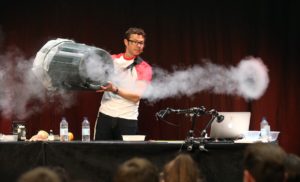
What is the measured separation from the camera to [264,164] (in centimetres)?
231

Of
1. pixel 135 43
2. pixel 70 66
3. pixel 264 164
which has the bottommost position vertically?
pixel 264 164

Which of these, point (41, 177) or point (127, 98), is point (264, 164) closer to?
point (41, 177)

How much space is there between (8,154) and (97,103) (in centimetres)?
223

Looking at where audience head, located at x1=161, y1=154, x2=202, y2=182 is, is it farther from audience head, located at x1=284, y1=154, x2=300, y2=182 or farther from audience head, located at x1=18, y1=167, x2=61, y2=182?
audience head, located at x1=18, y1=167, x2=61, y2=182

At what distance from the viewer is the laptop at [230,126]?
4.30m

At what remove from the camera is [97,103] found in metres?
6.18

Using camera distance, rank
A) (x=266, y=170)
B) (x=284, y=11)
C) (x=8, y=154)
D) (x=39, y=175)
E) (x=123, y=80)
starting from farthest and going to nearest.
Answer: (x=284, y=11)
(x=123, y=80)
(x=8, y=154)
(x=266, y=170)
(x=39, y=175)

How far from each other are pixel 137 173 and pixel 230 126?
90.5 inches

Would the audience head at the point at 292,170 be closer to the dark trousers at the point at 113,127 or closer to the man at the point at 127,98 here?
the man at the point at 127,98

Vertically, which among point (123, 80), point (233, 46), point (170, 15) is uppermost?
point (170, 15)

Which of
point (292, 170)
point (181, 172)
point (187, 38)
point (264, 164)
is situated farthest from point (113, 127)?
point (264, 164)

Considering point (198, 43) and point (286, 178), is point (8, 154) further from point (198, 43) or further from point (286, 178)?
point (198, 43)

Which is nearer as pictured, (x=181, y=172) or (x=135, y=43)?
(x=181, y=172)

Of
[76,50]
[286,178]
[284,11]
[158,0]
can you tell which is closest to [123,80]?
[76,50]
